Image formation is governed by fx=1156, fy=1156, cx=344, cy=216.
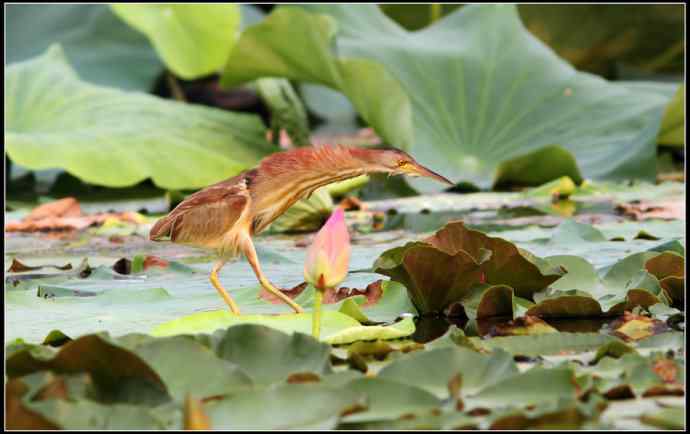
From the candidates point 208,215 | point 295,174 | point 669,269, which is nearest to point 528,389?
point 295,174

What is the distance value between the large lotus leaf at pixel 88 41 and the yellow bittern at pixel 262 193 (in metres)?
5.37

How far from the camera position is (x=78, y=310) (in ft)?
7.47

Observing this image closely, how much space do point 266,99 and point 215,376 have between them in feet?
16.0

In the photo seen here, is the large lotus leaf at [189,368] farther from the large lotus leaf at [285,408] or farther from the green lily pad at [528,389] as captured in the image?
the green lily pad at [528,389]

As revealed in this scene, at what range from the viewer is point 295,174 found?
2.01 m

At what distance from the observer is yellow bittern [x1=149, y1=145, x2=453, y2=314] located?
1.94m

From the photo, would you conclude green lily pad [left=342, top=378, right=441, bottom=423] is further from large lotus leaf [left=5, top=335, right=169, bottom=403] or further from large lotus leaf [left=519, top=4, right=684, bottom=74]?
large lotus leaf [left=519, top=4, right=684, bottom=74]

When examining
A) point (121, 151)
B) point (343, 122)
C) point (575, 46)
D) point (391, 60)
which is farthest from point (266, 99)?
point (575, 46)

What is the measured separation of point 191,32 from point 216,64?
0.73 feet

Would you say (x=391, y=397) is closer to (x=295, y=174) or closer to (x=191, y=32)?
(x=295, y=174)

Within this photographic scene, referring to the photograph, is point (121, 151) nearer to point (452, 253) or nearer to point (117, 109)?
point (117, 109)

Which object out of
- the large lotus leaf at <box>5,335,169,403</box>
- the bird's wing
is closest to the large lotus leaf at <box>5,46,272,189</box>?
the bird's wing

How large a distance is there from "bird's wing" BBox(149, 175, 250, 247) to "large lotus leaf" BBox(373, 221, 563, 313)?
0.34m

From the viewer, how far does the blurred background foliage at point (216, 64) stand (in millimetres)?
5414
